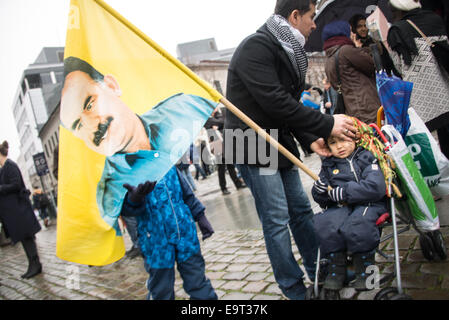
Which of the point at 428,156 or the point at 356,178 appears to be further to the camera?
the point at 428,156

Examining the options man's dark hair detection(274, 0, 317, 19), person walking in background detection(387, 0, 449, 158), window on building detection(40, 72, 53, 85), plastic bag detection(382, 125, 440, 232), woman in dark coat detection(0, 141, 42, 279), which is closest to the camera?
plastic bag detection(382, 125, 440, 232)

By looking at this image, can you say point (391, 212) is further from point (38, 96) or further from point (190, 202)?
point (38, 96)

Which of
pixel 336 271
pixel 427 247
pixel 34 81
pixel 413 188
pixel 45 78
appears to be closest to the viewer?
pixel 336 271

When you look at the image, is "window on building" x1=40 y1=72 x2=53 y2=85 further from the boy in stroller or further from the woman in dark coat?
the boy in stroller

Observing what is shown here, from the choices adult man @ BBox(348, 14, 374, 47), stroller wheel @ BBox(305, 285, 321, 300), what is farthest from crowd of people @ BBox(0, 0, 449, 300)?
adult man @ BBox(348, 14, 374, 47)

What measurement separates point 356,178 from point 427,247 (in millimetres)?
826

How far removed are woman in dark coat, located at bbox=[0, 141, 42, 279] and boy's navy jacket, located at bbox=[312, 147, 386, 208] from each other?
563 centimetres

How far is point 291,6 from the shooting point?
2.40 meters

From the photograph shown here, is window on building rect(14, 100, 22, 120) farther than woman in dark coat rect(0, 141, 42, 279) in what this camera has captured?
→ Yes

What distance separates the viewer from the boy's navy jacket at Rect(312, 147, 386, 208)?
221 centimetres

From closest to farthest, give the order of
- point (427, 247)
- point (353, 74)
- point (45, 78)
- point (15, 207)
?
point (427, 247), point (353, 74), point (15, 207), point (45, 78)

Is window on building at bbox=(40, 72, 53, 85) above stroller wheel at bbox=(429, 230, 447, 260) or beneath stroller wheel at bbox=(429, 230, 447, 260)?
above

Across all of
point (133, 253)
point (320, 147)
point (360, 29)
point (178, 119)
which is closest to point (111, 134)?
point (178, 119)
